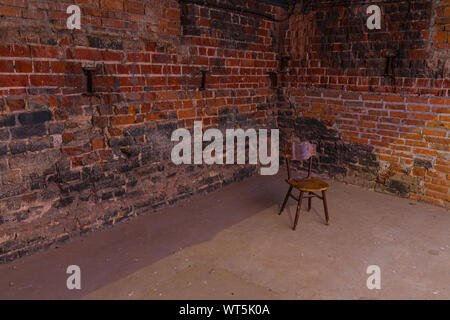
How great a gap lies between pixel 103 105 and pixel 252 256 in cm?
183

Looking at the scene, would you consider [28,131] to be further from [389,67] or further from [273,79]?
[389,67]

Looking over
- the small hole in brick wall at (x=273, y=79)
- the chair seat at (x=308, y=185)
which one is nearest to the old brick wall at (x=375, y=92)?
the small hole in brick wall at (x=273, y=79)

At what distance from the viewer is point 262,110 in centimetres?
478

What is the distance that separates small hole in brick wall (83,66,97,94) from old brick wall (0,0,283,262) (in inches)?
1.2

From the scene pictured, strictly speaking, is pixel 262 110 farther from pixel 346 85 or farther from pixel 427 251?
pixel 427 251

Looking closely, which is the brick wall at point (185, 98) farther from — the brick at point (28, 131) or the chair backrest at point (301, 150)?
the chair backrest at point (301, 150)

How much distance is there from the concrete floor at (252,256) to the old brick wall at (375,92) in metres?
0.49

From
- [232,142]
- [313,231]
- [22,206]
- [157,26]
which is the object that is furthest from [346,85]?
[22,206]

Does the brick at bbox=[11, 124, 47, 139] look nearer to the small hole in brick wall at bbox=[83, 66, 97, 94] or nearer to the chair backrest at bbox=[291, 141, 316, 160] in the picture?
the small hole in brick wall at bbox=[83, 66, 97, 94]

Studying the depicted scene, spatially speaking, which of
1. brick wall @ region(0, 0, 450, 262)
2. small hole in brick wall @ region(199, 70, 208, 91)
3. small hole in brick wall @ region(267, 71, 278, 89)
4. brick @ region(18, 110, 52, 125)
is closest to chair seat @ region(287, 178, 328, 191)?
brick wall @ region(0, 0, 450, 262)

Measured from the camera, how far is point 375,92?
158 inches

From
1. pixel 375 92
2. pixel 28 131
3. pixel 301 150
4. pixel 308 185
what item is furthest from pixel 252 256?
pixel 375 92

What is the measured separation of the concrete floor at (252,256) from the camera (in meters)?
2.30
